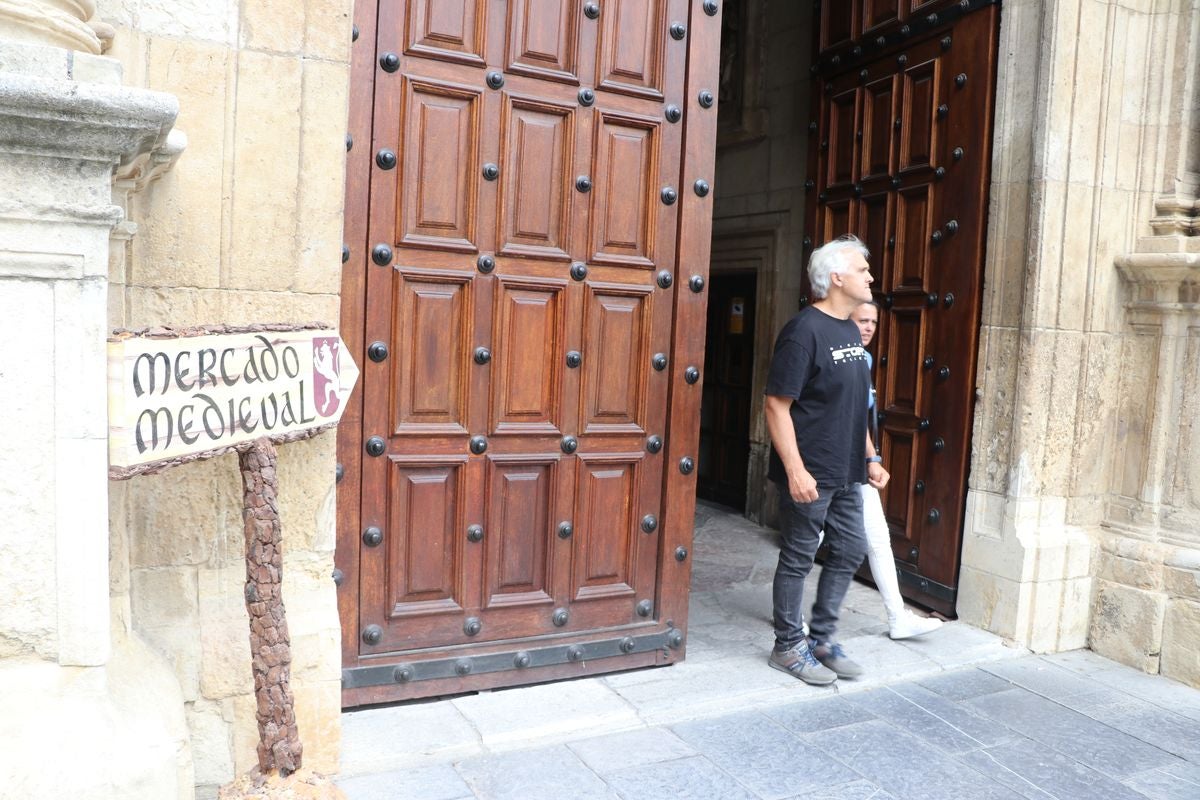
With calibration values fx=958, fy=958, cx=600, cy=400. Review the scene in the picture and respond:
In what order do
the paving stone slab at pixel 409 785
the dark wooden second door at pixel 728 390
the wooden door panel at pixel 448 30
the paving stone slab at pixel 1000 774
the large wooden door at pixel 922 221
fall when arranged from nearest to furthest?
1. the paving stone slab at pixel 409 785
2. the paving stone slab at pixel 1000 774
3. the wooden door panel at pixel 448 30
4. the large wooden door at pixel 922 221
5. the dark wooden second door at pixel 728 390

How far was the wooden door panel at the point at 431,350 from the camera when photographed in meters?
3.05

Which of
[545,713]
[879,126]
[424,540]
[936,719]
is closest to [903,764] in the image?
[936,719]

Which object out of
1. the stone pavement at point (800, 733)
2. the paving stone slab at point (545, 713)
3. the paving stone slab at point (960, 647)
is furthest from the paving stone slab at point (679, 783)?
the paving stone slab at point (960, 647)

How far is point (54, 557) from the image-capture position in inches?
77.0

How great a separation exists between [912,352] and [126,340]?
368 centimetres

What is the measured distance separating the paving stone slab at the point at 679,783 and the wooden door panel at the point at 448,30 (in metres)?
2.25

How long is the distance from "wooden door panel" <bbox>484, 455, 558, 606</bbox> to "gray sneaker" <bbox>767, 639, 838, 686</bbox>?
95 cm

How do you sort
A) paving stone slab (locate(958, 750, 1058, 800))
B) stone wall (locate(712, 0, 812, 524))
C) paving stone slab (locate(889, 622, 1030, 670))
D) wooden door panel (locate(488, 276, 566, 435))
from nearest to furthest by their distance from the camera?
paving stone slab (locate(958, 750, 1058, 800)), wooden door panel (locate(488, 276, 566, 435)), paving stone slab (locate(889, 622, 1030, 670)), stone wall (locate(712, 0, 812, 524))

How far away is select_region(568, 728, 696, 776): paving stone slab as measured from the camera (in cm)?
286

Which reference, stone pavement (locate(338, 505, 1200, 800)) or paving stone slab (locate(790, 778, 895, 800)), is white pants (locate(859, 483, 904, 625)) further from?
paving stone slab (locate(790, 778, 895, 800))

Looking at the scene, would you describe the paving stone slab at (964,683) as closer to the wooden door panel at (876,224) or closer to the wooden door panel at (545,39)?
the wooden door panel at (876,224)

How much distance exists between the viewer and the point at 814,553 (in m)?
3.65

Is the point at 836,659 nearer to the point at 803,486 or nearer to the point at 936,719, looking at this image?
the point at 936,719

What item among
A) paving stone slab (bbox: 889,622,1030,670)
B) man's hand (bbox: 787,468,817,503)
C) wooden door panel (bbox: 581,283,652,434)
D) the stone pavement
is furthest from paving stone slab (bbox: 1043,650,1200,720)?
wooden door panel (bbox: 581,283,652,434)
